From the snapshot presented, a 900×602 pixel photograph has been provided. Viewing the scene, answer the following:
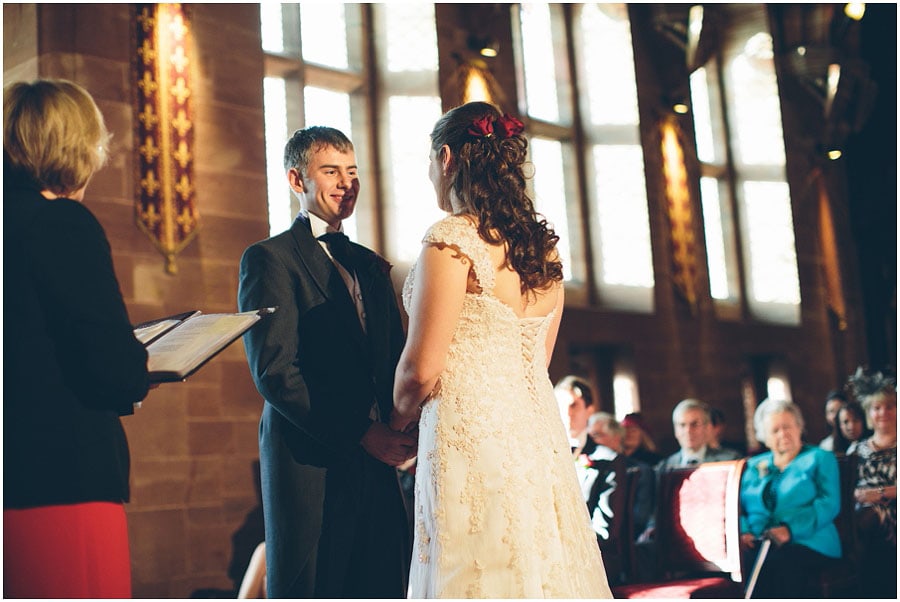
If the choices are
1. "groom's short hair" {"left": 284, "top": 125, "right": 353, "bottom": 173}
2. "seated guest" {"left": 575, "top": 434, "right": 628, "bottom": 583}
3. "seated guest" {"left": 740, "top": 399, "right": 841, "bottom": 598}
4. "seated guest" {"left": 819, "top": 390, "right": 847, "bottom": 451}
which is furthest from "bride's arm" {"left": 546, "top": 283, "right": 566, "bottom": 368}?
"seated guest" {"left": 819, "top": 390, "right": 847, "bottom": 451}

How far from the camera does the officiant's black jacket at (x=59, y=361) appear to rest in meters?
1.83

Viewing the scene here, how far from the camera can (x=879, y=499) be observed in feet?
19.9

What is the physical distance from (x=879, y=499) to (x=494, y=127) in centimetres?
442

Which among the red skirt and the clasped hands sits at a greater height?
the red skirt

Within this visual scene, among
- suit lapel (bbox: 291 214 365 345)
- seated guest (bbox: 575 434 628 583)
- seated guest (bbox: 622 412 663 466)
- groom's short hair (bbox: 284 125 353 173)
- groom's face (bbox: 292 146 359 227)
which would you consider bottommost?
seated guest (bbox: 575 434 628 583)

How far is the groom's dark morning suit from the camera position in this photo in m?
2.63

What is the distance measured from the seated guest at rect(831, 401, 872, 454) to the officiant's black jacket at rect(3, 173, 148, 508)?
6552 mm

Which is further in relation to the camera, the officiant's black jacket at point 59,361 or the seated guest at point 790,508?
the seated guest at point 790,508

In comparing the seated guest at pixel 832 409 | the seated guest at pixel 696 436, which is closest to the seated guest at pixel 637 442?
the seated guest at pixel 696 436

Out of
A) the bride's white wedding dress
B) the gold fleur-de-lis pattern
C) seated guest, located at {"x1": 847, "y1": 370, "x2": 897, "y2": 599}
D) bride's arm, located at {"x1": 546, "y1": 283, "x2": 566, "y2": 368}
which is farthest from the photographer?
the gold fleur-de-lis pattern

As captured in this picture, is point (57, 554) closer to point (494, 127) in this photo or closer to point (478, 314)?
point (478, 314)

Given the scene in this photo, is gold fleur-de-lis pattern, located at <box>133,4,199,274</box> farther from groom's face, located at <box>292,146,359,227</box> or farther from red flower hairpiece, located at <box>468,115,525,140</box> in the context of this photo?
red flower hairpiece, located at <box>468,115,525,140</box>

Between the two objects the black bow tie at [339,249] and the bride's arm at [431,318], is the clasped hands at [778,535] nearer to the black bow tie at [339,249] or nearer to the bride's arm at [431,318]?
the black bow tie at [339,249]

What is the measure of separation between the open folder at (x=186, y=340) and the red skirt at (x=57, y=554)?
0.91ft
